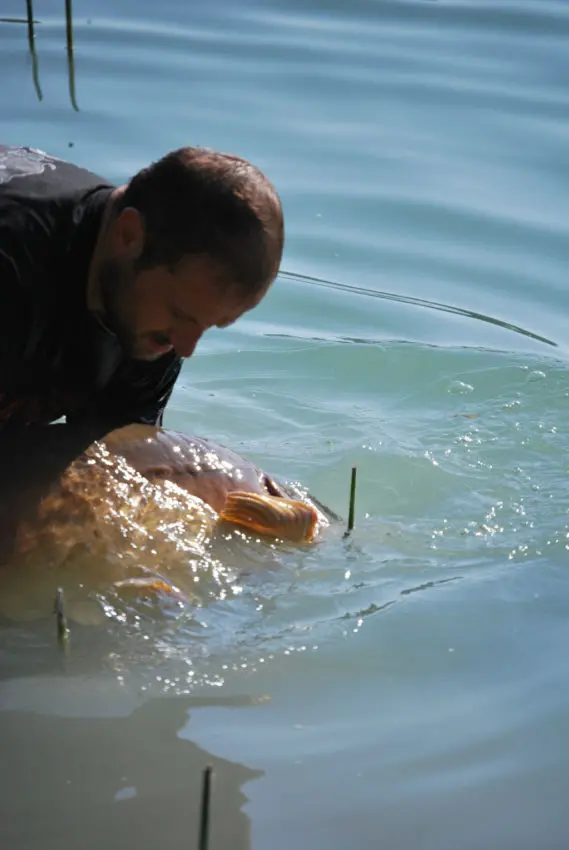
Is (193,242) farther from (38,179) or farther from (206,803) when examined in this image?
(206,803)

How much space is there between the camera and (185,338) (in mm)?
3521

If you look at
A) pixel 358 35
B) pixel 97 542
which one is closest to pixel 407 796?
pixel 97 542

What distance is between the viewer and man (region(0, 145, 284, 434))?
10.9ft

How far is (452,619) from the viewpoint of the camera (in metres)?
3.96

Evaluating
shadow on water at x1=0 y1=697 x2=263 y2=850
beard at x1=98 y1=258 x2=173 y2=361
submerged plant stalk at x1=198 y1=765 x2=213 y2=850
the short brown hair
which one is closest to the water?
shadow on water at x1=0 y1=697 x2=263 y2=850

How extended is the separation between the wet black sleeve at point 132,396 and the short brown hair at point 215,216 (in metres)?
0.64

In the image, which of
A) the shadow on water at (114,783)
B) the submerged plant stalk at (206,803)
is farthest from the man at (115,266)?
the submerged plant stalk at (206,803)

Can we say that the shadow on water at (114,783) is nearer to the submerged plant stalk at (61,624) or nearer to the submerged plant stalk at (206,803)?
the submerged plant stalk at (61,624)

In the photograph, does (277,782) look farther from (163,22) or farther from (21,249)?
(163,22)

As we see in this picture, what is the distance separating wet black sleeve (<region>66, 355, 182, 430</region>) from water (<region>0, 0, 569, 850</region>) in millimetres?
596

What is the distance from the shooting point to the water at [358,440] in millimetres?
3213

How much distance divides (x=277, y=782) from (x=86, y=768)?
0.43 metres

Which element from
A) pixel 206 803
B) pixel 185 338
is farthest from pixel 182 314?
pixel 206 803

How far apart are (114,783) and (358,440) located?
2.24 metres
